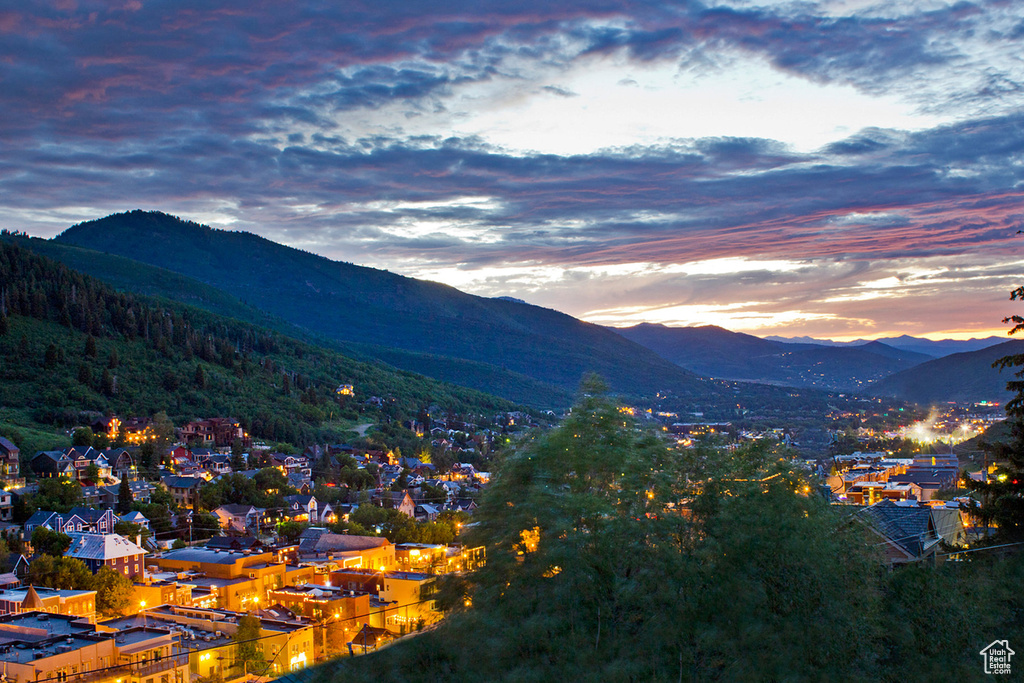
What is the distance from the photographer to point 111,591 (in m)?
19.0

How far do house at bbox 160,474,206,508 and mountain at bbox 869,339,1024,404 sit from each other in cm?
8874

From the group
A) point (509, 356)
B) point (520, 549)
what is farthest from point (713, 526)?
point (509, 356)

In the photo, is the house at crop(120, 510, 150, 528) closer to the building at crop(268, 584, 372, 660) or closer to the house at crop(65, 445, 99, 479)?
the house at crop(65, 445, 99, 479)

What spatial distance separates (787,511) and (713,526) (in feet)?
2.01

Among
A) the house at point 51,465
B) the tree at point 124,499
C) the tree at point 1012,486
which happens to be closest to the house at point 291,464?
the house at point 51,465

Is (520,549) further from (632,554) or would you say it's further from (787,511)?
(787,511)

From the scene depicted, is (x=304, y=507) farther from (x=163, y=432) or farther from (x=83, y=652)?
(x=83, y=652)

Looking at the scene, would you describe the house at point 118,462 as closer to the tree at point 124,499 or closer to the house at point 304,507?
the tree at point 124,499

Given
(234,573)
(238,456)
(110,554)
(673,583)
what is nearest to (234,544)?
(234,573)

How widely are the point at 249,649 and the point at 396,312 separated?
176445mm

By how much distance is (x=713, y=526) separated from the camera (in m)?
6.59

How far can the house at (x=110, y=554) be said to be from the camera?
20672mm

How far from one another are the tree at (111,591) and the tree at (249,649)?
18.3ft

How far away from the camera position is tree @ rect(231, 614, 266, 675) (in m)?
10.2
